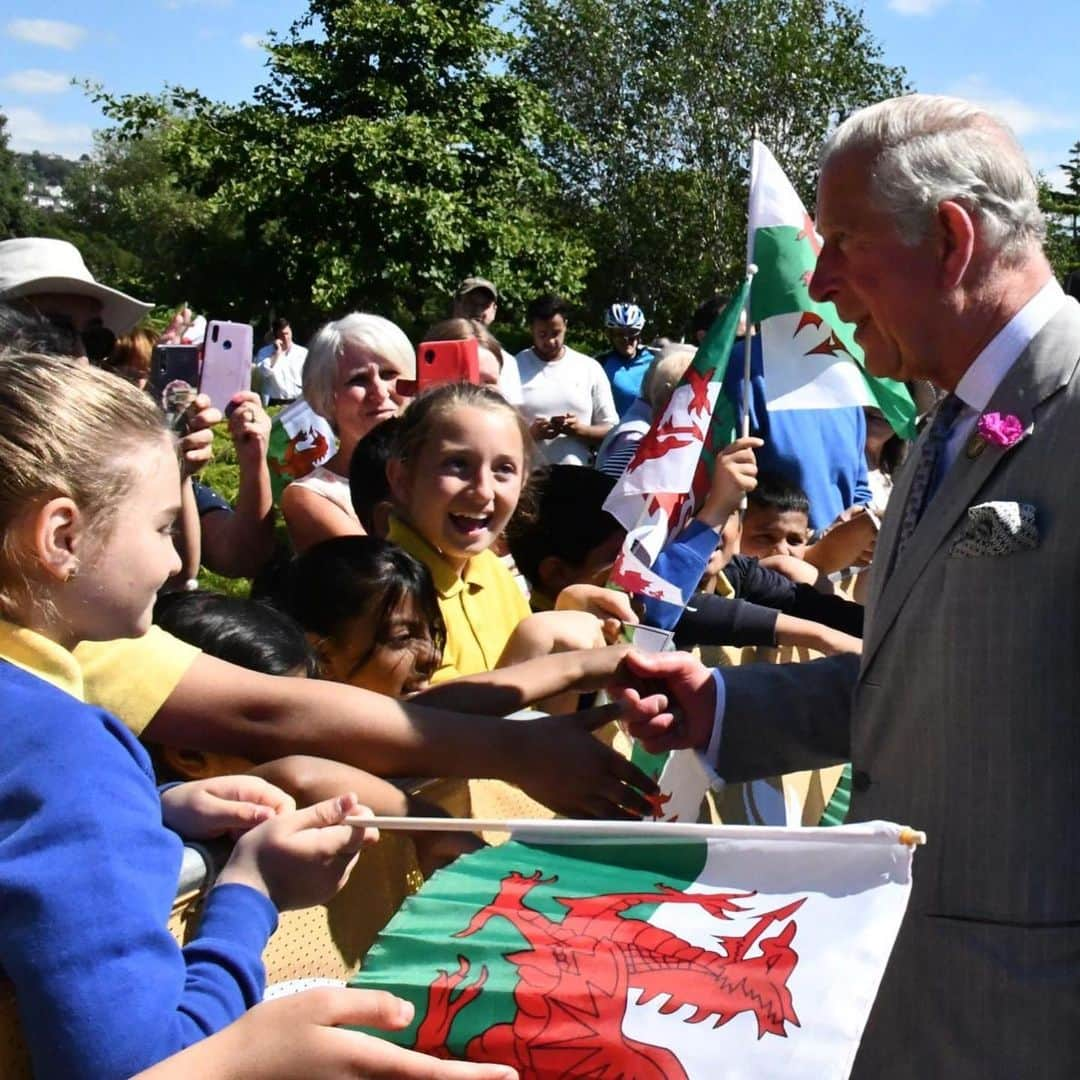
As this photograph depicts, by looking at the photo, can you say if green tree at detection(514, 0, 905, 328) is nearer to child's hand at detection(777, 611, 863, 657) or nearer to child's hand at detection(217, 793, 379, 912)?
child's hand at detection(777, 611, 863, 657)

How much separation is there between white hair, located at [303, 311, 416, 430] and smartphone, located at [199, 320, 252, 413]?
811mm

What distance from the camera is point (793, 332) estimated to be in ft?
13.8

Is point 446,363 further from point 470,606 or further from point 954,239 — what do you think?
point 954,239

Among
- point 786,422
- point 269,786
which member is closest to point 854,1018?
point 269,786

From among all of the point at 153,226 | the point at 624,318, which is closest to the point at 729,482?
the point at 624,318

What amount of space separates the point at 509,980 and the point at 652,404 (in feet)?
13.9

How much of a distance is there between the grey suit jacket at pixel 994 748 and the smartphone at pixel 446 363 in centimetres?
273

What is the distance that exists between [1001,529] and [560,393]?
6870 mm

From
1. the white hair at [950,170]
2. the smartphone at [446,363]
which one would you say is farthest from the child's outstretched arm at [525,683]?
the smartphone at [446,363]

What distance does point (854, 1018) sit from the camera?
1.62 metres

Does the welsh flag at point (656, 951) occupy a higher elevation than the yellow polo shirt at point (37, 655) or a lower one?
lower

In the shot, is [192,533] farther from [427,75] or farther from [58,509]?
[427,75]

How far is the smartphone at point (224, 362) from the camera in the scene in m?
3.88

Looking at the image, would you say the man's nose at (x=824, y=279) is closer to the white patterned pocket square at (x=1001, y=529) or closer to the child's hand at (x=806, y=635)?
the white patterned pocket square at (x=1001, y=529)
